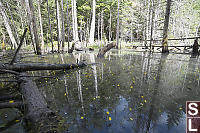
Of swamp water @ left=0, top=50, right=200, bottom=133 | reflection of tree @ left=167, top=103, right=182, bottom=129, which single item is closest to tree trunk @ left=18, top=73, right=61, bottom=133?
swamp water @ left=0, top=50, right=200, bottom=133

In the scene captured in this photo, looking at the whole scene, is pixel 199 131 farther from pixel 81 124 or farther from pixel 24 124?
pixel 24 124

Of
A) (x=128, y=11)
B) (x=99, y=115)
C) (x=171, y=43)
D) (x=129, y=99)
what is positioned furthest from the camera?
(x=128, y=11)

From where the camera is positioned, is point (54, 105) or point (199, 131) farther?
point (54, 105)

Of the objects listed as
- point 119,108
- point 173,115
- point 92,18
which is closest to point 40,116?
point 119,108

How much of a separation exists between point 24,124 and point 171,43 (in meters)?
30.2

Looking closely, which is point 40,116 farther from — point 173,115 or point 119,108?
point 173,115

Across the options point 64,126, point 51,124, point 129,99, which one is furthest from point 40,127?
point 129,99

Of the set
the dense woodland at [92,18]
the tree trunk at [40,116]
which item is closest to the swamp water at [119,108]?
the tree trunk at [40,116]

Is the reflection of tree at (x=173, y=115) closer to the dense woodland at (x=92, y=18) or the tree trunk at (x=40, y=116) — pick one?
the tree trunk at (x=40, y=116)

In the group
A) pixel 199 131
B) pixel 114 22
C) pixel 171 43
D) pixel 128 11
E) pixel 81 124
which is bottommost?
pixel 81 124

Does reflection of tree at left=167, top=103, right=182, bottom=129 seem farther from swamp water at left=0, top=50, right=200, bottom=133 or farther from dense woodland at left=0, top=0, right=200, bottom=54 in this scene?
dense woodland at left=0, top=0, right=200, bottom=54

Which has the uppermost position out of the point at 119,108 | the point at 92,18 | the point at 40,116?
the point at 92,18

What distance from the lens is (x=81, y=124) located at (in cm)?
184

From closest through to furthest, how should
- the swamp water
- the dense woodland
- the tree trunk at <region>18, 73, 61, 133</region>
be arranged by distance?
the tree trunk at <region>18, 73, 61, 133</region> < the swamp water < the dense woodland
